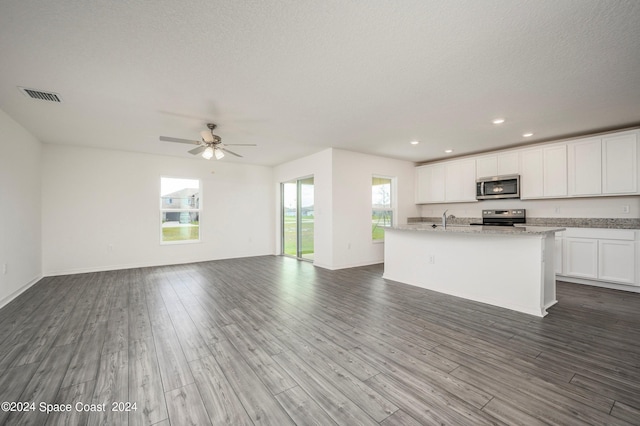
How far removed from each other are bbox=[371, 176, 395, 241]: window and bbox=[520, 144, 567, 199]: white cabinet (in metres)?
2.77

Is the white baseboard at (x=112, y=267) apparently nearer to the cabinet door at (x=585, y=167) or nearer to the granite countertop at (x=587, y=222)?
the granite countertop at (x=587, y=222)

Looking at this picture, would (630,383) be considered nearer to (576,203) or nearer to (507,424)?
(507,424)

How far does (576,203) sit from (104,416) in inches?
281

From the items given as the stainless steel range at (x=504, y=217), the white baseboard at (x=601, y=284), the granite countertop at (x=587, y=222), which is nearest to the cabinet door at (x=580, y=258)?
the white baseboard at (x=601, y=284)

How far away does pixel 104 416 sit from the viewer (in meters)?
1.57

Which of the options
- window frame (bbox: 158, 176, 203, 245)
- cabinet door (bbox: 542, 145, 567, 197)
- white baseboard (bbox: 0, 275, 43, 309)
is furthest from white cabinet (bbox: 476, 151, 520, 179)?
white baseboard (bbox: 0, 275, 43, 309)

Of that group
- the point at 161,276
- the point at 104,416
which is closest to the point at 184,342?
the point at 104,416

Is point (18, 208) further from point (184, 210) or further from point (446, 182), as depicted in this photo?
point (446, 182)

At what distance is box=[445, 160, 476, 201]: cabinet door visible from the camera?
609 cm

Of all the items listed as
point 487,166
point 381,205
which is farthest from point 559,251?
point 381,205

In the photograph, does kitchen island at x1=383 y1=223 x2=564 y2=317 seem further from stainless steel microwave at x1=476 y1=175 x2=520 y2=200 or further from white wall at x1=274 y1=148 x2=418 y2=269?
stainless steel microwave at x1=476 y1=175 x2=520 y2=200

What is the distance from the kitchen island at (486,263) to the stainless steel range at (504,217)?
218 cm

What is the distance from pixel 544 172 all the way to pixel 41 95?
25.7 ft

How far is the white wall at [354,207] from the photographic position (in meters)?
5.67
